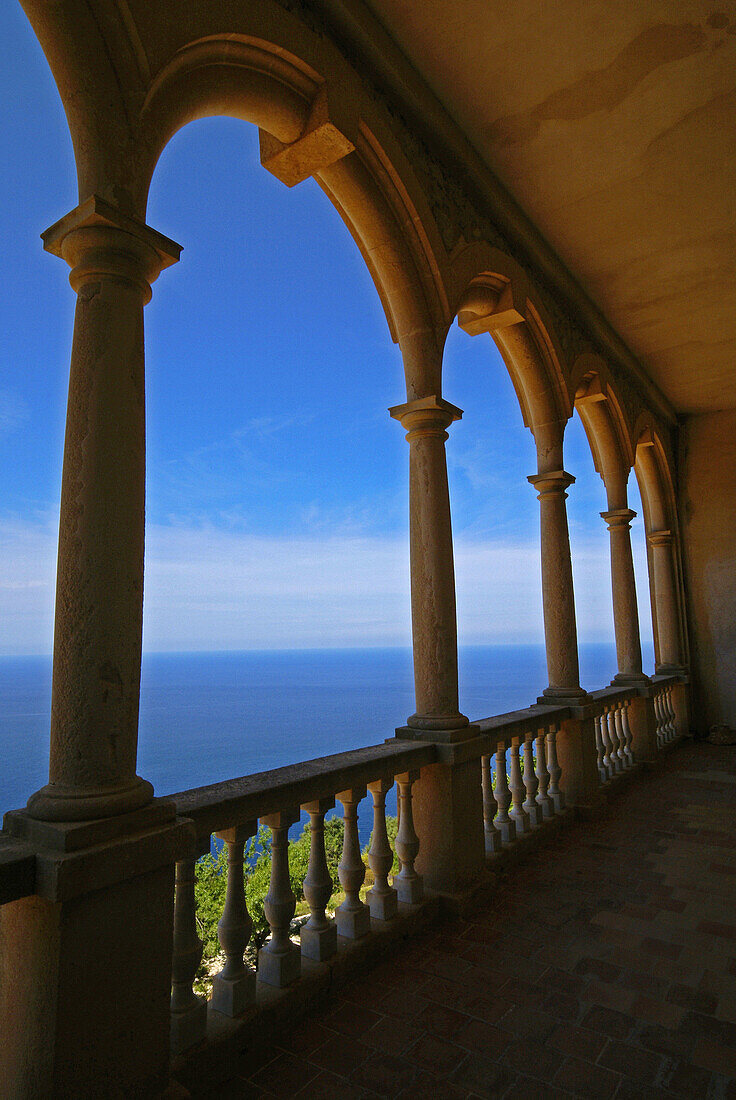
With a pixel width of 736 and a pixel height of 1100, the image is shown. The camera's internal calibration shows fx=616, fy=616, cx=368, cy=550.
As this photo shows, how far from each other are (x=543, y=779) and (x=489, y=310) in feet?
14.8

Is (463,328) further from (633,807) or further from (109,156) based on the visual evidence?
(633,807)

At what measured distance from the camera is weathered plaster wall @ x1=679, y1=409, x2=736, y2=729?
37.0ft

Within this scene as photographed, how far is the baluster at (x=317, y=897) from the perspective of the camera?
3.04m

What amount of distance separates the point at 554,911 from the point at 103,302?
13.9ft

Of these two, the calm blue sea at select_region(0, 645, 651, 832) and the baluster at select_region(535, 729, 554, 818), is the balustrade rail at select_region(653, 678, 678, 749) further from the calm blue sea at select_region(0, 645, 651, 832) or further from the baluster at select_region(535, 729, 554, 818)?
the calm blue sea at select_region(0, 645, 651, 832)

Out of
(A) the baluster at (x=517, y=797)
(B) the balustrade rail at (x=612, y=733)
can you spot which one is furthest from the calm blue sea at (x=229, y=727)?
→ (A) the baluster at (x=517, y=797)

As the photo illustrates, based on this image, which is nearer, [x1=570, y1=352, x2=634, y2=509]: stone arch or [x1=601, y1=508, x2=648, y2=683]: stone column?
[x1=570, y1=352, x2=634, y2=509]: stone arch

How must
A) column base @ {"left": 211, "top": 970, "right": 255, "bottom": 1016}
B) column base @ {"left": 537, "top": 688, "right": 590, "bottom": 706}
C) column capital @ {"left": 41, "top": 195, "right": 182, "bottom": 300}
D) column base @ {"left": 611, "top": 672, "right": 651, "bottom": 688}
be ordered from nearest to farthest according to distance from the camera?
1. column capital @ {"left": 41, "top": 195, "right": 182, "bottom": 300}
2. column base @ {"left": 211, "top": 970, "right": 255, "bottom": 1016}
3. column base @ {"left": 537, "top": 688, "right": 590, "bottom": 706}
4. column base @ {"left": 611, "top": 672, "right": 651, "bottom": 688}

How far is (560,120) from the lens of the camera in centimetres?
493

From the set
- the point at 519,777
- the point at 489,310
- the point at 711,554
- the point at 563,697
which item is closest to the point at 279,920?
the point at 519,777

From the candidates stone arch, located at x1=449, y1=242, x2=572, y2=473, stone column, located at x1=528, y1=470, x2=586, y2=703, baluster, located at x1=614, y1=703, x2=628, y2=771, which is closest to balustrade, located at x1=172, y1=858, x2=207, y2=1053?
stone column, located at x1=528, y1=470, x2=586, y2=703

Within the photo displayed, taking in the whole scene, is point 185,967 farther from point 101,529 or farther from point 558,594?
point 558,594

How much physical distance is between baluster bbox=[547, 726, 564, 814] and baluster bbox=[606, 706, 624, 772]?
1.87m

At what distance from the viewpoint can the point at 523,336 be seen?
6.51 meters
